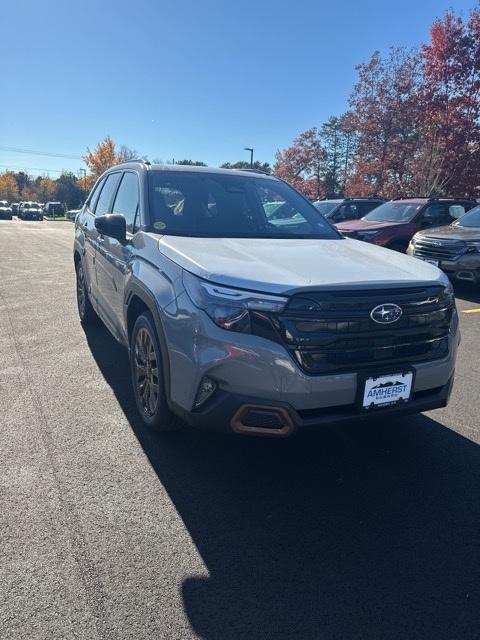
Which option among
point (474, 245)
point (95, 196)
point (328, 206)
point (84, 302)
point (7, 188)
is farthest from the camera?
point (7, 188)

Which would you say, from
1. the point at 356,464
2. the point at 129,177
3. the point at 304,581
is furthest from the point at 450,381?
the point at 129,177

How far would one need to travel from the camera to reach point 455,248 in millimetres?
8891

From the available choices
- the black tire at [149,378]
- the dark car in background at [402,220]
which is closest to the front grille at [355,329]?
the black tire at [149,378]

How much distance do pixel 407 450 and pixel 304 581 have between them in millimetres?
1474

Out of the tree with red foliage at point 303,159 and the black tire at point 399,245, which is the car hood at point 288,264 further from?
the tree with red foliage at point 303,159

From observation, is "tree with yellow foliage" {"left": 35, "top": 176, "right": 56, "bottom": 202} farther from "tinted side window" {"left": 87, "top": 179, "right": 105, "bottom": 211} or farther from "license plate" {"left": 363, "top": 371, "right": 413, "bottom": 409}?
"license plate" {"left": 363, "top": 371, "right": 413, "bottom": 409}

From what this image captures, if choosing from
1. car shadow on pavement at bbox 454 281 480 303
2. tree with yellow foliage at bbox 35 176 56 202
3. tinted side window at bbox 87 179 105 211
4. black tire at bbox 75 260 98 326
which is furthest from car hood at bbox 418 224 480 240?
tree with yellow foliage at bbox 35 176 56 202

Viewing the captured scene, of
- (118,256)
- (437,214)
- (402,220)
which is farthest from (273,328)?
(437,214)

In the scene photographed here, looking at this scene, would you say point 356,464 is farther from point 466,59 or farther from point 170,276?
point 466,59

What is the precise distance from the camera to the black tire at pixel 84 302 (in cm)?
590

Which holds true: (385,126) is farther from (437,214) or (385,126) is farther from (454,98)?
(437,214)

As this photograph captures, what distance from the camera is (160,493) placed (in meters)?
2.83

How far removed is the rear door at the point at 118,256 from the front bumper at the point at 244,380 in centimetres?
123

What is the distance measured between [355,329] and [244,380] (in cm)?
66
